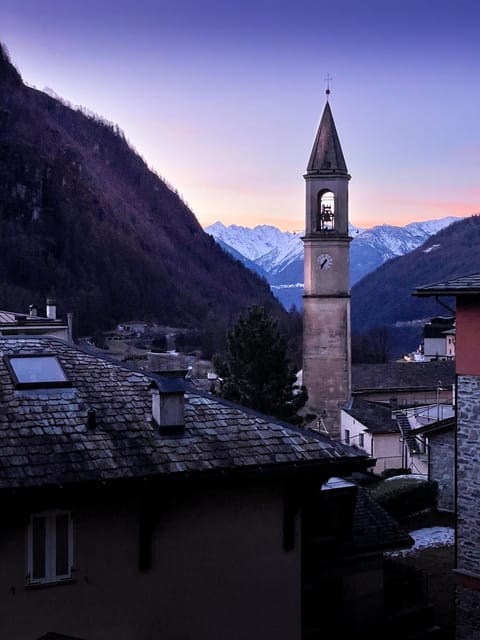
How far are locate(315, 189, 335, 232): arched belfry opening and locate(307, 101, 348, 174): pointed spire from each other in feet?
4.31

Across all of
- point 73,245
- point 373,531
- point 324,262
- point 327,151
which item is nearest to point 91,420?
point 373,531

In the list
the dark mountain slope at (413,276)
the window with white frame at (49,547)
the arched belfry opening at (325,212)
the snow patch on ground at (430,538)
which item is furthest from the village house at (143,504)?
the dark mountain slope at (413,276)

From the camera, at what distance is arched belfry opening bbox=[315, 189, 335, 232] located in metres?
44.9

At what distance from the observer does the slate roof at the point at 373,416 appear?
37719mm

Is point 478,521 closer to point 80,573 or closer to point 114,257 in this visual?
point 80,573

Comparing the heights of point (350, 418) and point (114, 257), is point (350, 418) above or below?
below

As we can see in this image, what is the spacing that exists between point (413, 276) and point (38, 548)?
142 meters

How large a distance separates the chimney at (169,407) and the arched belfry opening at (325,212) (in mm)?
36156

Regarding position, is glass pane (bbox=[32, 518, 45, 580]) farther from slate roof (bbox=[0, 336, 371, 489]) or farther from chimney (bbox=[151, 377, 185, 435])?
chimney (bbox=[151, 377, 185, 435])

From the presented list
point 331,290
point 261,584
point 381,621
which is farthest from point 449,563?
point 331,290

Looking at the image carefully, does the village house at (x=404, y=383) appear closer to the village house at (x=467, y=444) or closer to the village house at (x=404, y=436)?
the village house at (x=404, y=436)

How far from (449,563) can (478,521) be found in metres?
8.03

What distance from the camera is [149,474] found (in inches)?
341

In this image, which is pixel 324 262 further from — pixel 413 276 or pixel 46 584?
pixel 413 276
